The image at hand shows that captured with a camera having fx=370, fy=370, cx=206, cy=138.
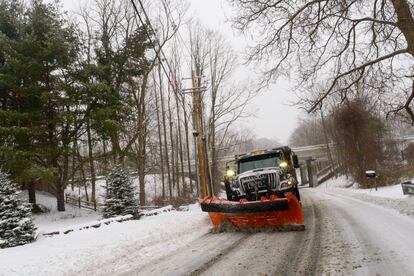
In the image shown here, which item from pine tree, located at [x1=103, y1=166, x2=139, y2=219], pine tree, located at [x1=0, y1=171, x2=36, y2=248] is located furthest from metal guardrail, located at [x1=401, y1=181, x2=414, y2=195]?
pine tree, located at [x1=0, y1=171, x2=36, y2=248]

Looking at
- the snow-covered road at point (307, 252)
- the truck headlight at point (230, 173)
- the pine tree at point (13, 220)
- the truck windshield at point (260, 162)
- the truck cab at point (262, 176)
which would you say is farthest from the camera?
the truck headlight at point (230, 173)

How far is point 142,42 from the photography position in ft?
82.9

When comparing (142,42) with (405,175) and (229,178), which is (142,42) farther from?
(405,175)

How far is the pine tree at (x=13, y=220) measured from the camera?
10.2 metres

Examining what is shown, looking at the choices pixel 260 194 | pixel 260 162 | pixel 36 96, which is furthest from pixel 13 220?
pixel 36 96

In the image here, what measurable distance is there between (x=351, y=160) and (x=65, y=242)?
87.9 ft

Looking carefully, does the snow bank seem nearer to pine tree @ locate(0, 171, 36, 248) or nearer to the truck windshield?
pine tree @ locate(0, 171, 36, 248)

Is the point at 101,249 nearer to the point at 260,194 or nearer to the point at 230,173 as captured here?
the point at 260,194

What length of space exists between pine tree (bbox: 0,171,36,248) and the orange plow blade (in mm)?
5096

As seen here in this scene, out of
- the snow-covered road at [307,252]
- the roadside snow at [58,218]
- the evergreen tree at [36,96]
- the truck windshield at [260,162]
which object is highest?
the evergreen tree at [36,96]

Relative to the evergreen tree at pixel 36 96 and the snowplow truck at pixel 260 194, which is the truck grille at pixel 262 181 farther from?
the evergreen tree at pixel 36 96

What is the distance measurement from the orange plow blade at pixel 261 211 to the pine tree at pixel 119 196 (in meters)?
5.94

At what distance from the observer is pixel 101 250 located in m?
8.52

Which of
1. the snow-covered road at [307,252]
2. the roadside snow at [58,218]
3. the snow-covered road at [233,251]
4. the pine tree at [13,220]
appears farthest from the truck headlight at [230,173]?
the roadside snow at [58,218]
